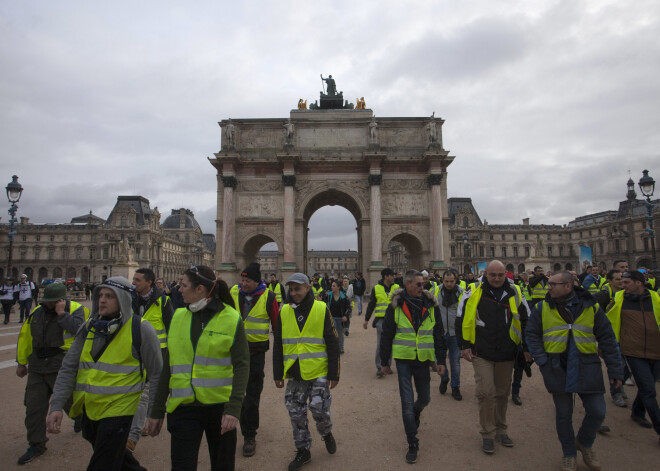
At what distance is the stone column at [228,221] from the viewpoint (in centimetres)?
2655

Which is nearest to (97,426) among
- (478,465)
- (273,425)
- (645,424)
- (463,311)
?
(273,425)

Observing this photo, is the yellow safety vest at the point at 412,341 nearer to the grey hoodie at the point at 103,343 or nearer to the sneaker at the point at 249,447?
the sneaker at the point at 249,447

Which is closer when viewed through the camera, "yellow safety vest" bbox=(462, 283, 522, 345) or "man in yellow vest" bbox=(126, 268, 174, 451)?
"yellow safety vest" bbox=(462, 283, 522, 345)

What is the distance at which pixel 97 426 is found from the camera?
11.2 feet

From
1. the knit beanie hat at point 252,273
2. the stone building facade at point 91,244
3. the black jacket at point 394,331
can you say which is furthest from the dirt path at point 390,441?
the stone building facade at point 91,244

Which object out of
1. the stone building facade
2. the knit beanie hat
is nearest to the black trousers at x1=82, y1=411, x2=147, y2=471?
the knit beanie hat

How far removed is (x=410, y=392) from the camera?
4922 millimetres

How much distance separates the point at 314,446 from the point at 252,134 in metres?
25.8

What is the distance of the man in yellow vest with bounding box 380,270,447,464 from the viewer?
497cm

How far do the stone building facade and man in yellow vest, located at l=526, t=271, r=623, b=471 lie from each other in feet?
274

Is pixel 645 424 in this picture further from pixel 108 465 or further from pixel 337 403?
pixel 108 465

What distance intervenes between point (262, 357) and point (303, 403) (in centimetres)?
108

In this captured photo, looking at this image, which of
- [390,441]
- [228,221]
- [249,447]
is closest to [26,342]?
[249,447]

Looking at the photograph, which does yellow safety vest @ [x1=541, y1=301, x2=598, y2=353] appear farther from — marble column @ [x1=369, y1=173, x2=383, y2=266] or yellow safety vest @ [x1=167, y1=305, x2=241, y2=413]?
marble column @ [x1=369, y1=173, x2=383, y2=266]
